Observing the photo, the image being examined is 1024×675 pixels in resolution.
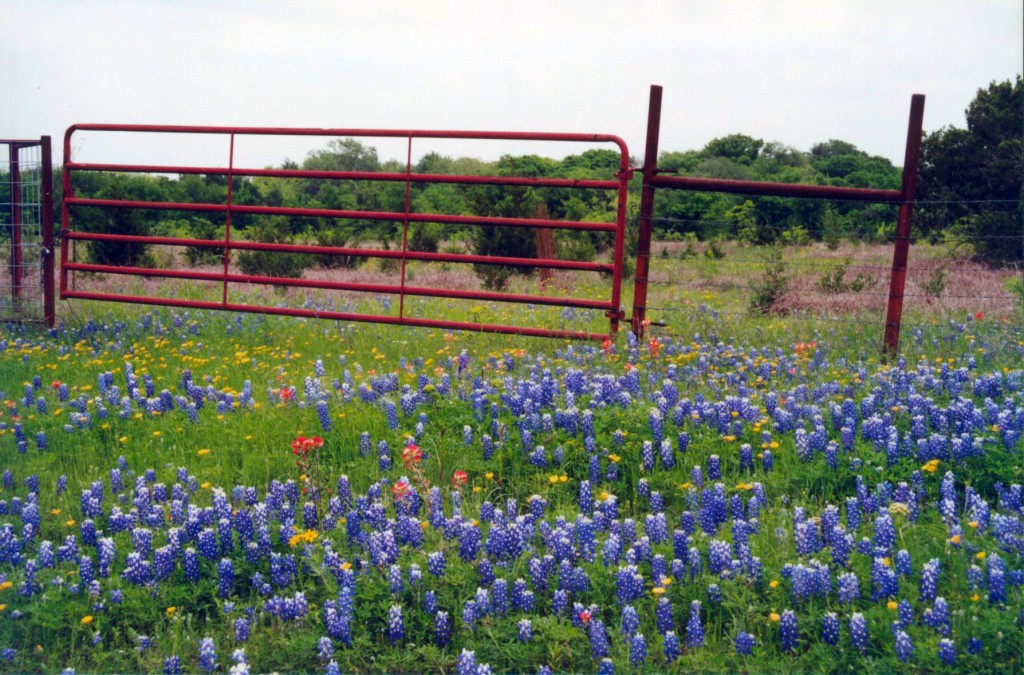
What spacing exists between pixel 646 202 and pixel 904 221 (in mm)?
2030

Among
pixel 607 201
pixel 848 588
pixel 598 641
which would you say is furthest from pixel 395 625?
pixel 607 201

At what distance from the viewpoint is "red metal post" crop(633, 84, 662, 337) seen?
24.0 ft

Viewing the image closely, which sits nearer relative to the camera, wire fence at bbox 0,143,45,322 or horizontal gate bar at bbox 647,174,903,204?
horizontal gate bar at bbox 647,174,903,204

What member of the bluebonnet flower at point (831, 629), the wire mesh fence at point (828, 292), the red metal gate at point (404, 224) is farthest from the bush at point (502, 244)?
the bluebonnet flower at point (831, 629)

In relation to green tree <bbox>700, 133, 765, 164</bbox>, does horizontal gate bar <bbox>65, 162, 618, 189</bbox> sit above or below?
below

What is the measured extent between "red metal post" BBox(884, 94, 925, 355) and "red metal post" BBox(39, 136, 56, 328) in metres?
7.97

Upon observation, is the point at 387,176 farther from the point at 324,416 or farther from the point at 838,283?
the point at 838,283

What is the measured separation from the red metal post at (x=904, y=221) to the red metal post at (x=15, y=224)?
27.6 feet

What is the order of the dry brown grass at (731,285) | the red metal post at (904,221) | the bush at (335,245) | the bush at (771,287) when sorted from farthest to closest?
the bush at (335,245) < the bush at (771,287) < the dry brown grass at (731,285) < the red metal post at (904,221)

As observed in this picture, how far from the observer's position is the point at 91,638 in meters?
3.25

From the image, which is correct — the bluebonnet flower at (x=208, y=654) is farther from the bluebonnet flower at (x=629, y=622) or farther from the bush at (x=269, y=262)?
the bush at (x=269, y=262)

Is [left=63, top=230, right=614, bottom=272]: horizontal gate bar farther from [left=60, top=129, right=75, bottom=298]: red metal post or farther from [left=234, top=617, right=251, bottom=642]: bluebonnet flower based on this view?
[left=234, top=617, right=251, bottom=642]: bluebonnet flower

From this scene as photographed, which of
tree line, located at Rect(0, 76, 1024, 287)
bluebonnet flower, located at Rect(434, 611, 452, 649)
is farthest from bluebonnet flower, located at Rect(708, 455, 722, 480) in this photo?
tree line, located at Rect(0, 76, 1024, 287)

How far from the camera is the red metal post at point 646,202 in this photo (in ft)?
24.0
